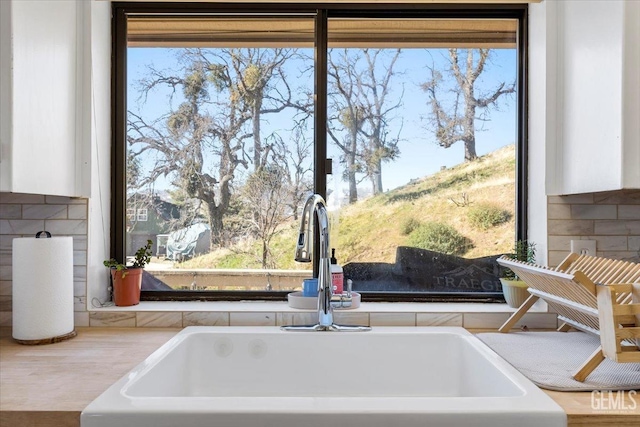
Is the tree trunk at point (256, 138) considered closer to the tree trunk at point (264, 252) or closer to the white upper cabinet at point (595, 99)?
the tree trunk at point (264, 252)

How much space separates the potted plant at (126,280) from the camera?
173 cm

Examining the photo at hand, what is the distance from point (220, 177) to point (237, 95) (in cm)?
31

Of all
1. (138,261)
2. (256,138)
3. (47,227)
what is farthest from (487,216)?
(47,227)

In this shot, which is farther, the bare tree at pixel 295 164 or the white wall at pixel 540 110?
the bare tree at pixel 295 164

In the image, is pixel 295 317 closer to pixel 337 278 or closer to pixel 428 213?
pixel 337 278

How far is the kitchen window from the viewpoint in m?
1.86

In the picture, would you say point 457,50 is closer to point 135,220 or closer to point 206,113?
point 206,113

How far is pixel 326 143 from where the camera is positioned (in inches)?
73.4

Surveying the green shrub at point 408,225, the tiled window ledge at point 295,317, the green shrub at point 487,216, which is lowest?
the tiled window ledge at point 295,317

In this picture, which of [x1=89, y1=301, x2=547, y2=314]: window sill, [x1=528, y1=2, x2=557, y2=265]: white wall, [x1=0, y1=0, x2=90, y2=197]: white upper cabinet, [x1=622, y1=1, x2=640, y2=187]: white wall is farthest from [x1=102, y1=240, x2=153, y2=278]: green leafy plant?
[x1=622, y1=1, x2=640, y2=187]: white wall

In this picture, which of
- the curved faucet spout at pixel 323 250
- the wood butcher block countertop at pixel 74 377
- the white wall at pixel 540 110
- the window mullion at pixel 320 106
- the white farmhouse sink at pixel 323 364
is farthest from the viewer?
the window mullion at pixel 320 106

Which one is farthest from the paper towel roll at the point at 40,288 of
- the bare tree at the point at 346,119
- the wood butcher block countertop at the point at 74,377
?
the bare tree at the point at 346,119

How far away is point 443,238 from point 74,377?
127 cm

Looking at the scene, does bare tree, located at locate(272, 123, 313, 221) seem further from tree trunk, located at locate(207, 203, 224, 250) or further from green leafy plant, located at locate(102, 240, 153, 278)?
green leafy plant, located at locate(102, 240, 153, 278)
